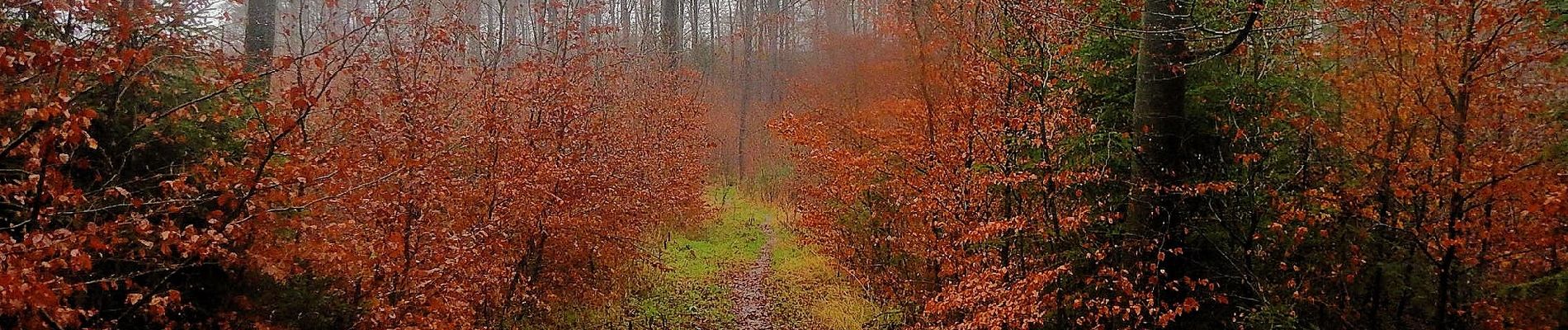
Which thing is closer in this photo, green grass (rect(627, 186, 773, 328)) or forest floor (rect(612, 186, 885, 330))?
forest floor (rect(612, 186, 885, 330))

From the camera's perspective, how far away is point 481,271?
6980mm

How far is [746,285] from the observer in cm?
1320

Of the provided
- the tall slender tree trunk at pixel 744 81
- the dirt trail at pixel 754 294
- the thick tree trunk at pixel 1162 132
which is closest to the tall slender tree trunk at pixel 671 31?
the tall slender tree trunk at pixel 744 81

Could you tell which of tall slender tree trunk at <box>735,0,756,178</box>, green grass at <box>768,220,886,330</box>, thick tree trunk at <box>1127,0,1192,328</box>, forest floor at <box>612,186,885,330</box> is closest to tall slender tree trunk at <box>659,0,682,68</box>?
forest floor at <box>612,186,885,330</box>

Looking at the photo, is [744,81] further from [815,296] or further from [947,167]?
[947,167]

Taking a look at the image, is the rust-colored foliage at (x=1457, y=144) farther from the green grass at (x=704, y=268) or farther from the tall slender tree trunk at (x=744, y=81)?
the tall slender tree trunk at (x=744, y=81)

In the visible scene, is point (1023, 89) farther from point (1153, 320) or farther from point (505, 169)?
point (505, 169)

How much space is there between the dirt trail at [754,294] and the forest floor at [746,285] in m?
0.01

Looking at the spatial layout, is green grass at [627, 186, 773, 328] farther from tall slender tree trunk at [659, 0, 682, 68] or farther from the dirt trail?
tall slender tree trunk at [659, 0, 682, 68]

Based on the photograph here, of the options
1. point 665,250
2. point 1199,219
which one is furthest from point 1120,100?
point 665,250

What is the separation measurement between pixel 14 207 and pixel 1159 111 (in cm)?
637

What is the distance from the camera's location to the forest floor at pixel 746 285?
1069 cm

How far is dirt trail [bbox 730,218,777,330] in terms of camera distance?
35.7 feet

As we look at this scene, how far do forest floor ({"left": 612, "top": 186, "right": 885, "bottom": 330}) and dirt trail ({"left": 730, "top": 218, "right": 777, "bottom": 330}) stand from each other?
1 centimetres
